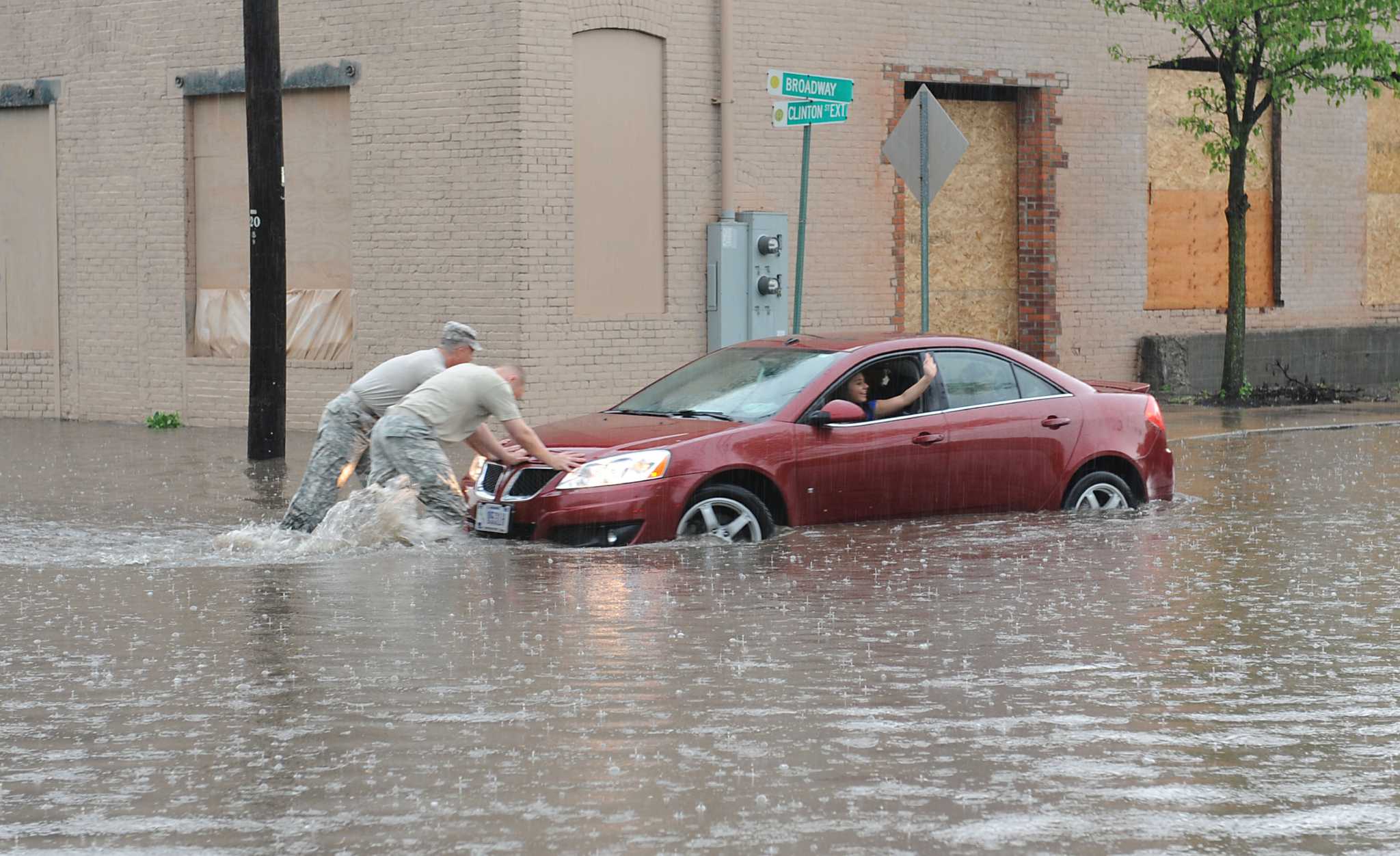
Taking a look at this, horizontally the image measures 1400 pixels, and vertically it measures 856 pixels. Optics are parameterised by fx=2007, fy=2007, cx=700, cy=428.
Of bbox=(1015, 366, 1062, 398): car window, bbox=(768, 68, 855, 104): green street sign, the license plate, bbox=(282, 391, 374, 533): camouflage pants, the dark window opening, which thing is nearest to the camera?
the license plate

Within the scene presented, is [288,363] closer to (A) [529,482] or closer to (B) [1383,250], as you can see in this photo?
(A) [529,482]

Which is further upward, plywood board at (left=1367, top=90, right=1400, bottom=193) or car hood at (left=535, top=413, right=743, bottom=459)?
plywood board at (left=1367, top=90, right=1400, bottom=193)

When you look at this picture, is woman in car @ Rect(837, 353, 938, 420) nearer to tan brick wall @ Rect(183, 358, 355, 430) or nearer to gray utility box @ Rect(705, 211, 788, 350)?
gray utility box @ Rect(705, 211, 788, 350)

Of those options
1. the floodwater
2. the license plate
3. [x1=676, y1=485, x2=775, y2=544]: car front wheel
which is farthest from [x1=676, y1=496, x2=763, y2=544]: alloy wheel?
the license plate

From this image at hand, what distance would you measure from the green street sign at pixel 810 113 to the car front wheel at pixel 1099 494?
189 inches

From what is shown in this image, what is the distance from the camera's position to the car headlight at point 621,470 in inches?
412

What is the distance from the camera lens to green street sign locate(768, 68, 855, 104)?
15.7 m

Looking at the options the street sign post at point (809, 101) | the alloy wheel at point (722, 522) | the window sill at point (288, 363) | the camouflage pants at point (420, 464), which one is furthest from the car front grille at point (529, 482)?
the window sill at point (288, 363)

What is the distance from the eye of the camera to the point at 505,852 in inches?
201

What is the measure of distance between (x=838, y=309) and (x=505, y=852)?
52.2ft

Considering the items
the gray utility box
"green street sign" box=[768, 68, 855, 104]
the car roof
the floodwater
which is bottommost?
the floodwater

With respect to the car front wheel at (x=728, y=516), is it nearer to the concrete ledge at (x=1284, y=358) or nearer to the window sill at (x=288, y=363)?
the window sill at (x=288, y=363)

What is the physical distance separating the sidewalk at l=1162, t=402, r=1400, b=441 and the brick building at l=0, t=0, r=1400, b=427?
186cm

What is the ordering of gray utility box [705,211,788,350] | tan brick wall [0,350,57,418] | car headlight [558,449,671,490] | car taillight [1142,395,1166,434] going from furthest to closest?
tan brick wall [0,350,57,418], gray utility box [705,211,788,350], car taillight [1142,395,1166,434], car headlight [558,449,671,490]
